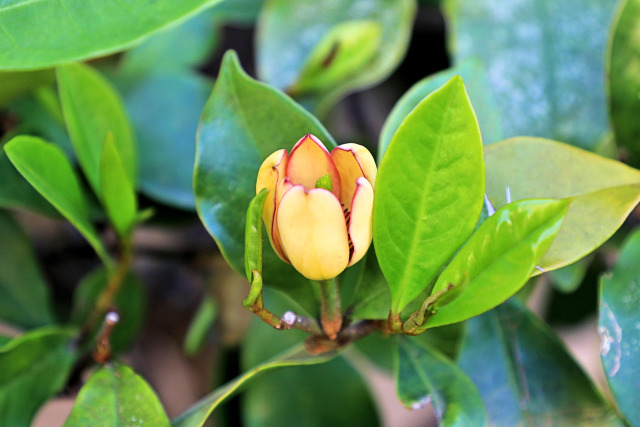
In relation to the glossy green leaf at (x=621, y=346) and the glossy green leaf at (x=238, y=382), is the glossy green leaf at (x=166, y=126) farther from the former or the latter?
the glossy green leaf at (x=621, y=346)

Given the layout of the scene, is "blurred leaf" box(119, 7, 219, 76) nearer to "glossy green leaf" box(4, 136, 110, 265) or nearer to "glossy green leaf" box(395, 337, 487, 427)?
"glossy green leaf" box(4, 136, 110, 265)

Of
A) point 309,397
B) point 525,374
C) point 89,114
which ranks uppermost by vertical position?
point 89,114

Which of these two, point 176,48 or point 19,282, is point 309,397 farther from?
point 176,48

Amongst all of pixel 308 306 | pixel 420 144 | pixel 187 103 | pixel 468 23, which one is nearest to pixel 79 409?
pixel 308 306

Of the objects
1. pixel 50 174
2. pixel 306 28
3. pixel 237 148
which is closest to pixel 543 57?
pixel 306 28

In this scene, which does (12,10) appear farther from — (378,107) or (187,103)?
(378,107)

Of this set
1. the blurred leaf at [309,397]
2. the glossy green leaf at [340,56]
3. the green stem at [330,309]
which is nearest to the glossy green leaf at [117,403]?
the green stem at [330,309]
